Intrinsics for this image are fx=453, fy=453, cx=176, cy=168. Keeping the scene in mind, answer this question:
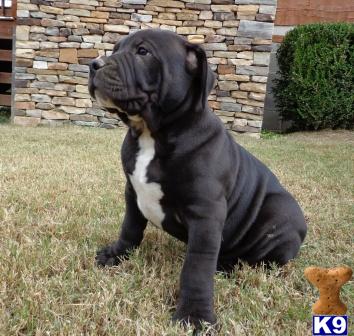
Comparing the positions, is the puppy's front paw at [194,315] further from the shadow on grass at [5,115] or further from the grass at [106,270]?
the shadow on grass at [5,115]

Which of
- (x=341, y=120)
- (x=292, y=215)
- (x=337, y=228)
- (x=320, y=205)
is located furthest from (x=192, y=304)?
(x=341, y=120)

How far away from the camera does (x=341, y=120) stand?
32.1 ft

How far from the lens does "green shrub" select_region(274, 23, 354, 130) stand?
30.8 ft

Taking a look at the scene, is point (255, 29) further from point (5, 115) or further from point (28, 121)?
point (5, 115)

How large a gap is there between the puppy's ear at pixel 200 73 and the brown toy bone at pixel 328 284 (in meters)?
0.97

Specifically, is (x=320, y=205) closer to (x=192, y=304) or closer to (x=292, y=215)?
(x=292, y=215)

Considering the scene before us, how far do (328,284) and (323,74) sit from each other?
8.90 metres

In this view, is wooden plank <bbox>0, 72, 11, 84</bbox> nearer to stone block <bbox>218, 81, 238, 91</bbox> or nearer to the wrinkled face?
stone block <bbox>218, 81, 238, 91</bbox>

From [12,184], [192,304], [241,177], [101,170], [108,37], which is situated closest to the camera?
[192,304]

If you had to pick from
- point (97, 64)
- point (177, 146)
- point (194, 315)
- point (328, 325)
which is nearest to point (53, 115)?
point (97, 64)

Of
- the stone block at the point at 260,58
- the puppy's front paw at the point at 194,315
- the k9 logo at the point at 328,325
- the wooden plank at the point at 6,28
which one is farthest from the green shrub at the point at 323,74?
the k9 logo at the point at 328,325

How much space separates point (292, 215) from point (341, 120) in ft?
26.3

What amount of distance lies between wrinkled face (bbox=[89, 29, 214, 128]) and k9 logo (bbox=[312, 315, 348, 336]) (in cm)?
109

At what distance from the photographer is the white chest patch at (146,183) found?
79.7 inches
